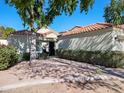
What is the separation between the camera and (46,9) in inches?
954

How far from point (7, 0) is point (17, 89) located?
14.1 metres

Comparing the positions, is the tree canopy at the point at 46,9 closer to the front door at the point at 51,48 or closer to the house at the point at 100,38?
the house at the point at 100,38

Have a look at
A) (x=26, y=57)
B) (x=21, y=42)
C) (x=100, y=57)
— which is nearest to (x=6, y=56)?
(x=100, y=57)

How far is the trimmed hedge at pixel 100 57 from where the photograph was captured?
18.8 m

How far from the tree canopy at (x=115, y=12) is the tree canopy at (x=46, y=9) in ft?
89.1

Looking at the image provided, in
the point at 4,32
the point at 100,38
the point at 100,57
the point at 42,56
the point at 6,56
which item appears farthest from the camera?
the point at 4,32

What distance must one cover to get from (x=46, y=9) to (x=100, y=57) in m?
8.10

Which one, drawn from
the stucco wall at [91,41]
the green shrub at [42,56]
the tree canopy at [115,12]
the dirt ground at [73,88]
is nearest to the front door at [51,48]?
the green shrub at [42,56]

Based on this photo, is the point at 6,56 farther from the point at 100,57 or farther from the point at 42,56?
the point at 42,56

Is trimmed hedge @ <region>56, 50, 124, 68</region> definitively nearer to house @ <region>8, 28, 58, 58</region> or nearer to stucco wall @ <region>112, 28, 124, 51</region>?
stucco wall @ <region>112, 28, 124, 51</region>

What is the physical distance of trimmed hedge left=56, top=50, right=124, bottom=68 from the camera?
18844mm

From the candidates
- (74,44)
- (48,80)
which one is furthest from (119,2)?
(48,80)

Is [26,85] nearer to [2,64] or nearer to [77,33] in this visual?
[2,64]

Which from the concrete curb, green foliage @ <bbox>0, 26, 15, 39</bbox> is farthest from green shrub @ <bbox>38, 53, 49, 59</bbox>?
the concrete curb
